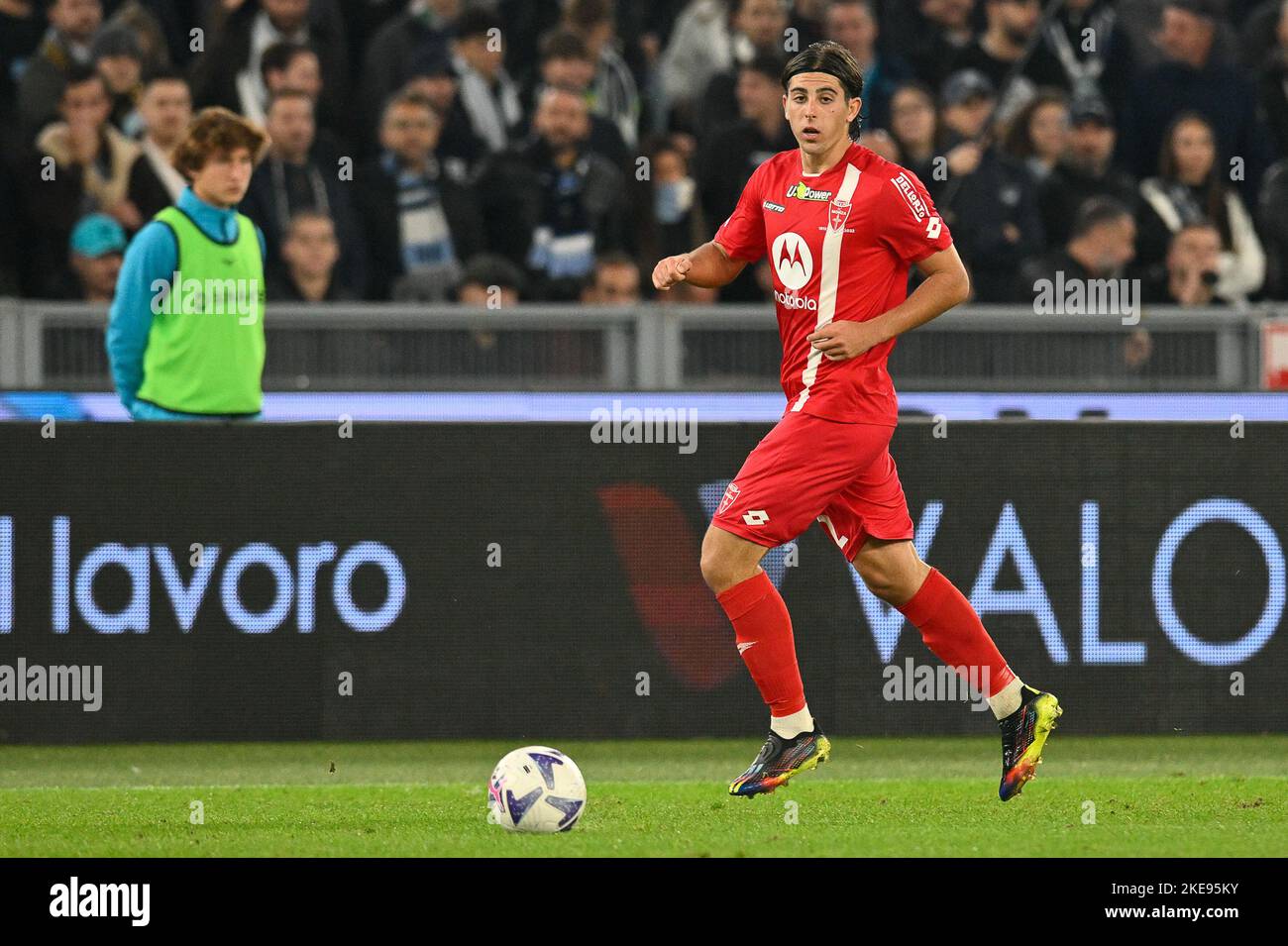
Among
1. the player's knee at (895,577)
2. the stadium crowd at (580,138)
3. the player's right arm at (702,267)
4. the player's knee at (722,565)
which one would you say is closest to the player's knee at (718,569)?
the player's knee at (722,565)

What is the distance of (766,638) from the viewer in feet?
21.4

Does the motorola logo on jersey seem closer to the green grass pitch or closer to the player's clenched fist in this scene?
the player's clenched fist

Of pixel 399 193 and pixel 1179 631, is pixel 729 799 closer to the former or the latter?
pixel 1179 631

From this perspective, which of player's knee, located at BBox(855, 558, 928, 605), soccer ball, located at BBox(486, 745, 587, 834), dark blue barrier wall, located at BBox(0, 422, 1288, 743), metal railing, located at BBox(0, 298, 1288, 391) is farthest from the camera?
metal railing, located at BBox(0, 298, 1288, 391)

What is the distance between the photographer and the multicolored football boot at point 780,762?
20.9ft

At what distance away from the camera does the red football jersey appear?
635 centimetres

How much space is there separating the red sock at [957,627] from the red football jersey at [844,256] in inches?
21.9

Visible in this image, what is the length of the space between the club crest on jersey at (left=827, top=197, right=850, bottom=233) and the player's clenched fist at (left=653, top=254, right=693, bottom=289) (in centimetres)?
45

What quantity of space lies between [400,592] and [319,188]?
390 cm

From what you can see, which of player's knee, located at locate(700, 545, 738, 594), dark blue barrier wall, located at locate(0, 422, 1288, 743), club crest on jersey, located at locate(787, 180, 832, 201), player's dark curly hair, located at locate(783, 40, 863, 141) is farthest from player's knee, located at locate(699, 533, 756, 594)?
dark blue barrier wall, located at locate(0, 422, 1288, 743)

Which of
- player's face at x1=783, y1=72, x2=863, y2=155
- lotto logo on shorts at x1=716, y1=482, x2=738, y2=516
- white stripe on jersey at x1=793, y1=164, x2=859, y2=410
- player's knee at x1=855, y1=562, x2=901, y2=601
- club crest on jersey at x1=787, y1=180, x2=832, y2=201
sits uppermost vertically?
player's face at x1=783, y1=72, x2=863, y2=155

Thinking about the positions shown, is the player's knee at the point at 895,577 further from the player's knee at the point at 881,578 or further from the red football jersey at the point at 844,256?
the red football jersey at the point at 844,256

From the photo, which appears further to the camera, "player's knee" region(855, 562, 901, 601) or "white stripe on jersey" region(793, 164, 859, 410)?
"player's knee" region(855, 562, 901, 601)
